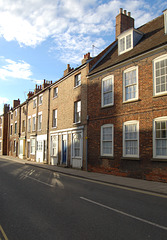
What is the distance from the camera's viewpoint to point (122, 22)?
68.8ft

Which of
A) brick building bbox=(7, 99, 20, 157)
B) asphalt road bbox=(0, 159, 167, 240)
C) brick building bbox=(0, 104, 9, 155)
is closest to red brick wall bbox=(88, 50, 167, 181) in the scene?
asphalt road bbox=(0, 159, 167, 240)

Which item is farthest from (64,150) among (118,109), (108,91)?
(118,109)

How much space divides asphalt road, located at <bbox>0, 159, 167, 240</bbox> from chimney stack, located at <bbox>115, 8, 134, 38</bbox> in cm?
1692

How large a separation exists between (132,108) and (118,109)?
1356mm

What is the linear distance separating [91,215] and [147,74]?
992 centimetres

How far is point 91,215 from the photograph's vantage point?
19.7 feet

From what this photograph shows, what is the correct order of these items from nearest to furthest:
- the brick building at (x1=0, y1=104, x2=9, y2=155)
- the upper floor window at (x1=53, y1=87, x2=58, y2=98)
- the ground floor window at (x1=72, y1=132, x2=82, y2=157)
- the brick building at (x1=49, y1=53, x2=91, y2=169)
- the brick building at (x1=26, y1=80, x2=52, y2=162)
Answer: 1. the brick building at (x1=49, y1=53, x2=91, y2=169)
2. the ground floor window at (x1=72, y1=132, x2=82, y2=157)
3. the upper floor window at (x1=53, y1=87, x2=58, y2=98)
4. the brick building at (x1=26, y1=80, x2=52, y2=162)
5. the brick building at (x1=0, y1=104, x2=9, y2=155)

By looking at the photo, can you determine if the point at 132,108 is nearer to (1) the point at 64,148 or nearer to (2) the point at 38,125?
(1) the point at 64,148

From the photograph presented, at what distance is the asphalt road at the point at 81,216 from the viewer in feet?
15.5

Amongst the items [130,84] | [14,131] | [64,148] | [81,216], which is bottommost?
[81,216]

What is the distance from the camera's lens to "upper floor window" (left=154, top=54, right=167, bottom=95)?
12.4 metres

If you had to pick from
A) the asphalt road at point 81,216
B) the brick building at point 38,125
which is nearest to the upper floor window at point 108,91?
the asphalt road at point 81,216

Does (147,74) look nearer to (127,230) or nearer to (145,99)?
(145,99)

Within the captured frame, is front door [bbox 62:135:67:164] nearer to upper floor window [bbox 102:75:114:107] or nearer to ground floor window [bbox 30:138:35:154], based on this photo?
upper floor window [bbox 102:75:114:107]
